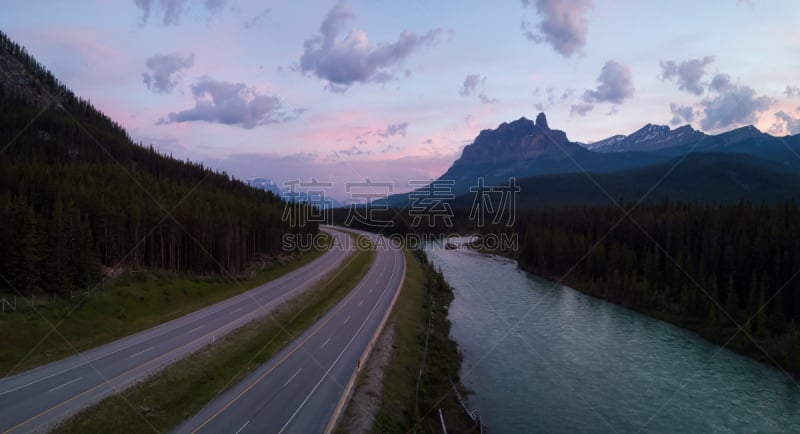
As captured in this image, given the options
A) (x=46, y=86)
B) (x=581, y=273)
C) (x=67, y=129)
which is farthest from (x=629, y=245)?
(x=46, y=86)

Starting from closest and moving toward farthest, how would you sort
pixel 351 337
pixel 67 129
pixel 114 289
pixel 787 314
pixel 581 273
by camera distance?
pixel 351 337
pixel 114 289
pixel 787 314
pixel 581 273
pixel 67 129

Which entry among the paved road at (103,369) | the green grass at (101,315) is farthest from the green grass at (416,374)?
the green grass at (101,315)

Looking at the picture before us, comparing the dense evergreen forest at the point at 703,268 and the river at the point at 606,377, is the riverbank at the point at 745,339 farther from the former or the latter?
the river at the point at 606,377

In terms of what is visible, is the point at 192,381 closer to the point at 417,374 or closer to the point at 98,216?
the point at 417,374

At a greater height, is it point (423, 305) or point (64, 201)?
point (64, 201)

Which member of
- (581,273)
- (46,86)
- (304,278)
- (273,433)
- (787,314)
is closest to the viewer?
(273,433)

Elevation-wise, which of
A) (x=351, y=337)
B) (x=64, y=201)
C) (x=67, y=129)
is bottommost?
(x=351, y=337)

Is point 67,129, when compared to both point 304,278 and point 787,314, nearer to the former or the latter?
point 304,278
